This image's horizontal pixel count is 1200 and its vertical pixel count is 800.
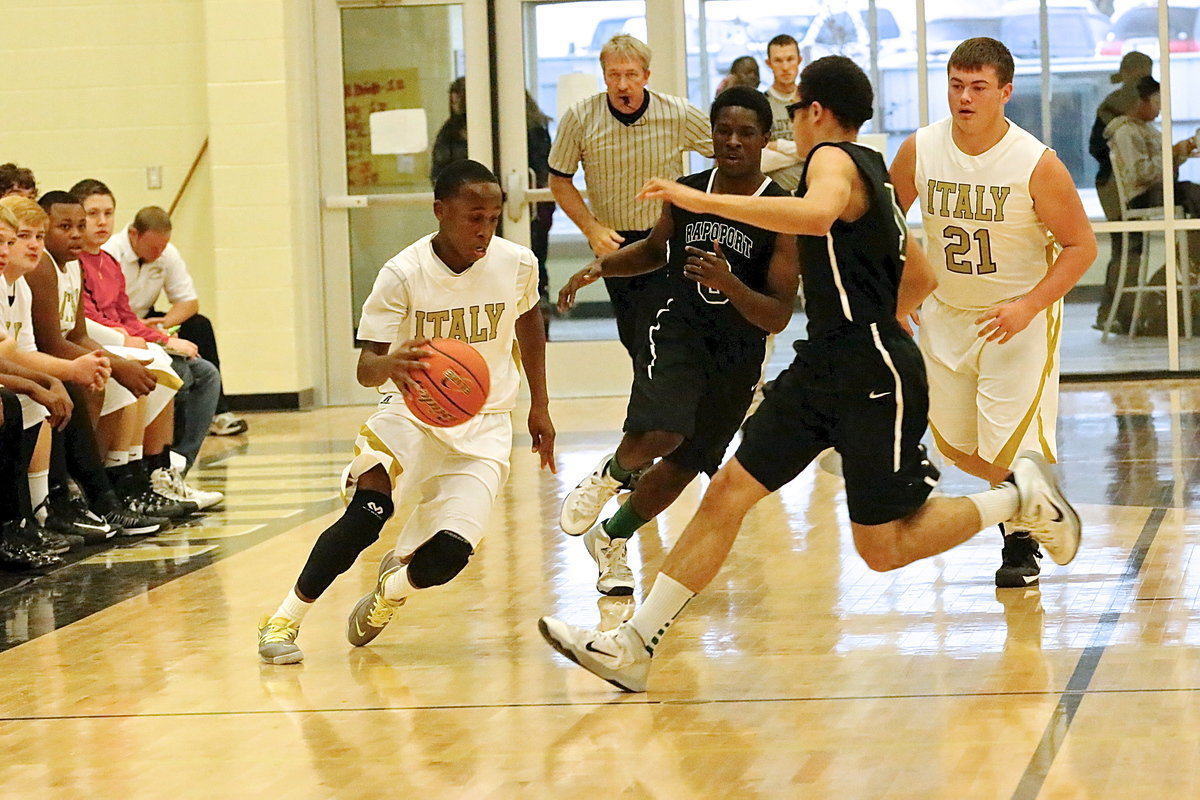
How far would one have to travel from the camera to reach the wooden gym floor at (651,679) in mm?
3064

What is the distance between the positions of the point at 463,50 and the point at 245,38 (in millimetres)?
1350

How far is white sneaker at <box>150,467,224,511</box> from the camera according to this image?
6.64 meters

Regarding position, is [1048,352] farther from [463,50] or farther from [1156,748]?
[463,50]

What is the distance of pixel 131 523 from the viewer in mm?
6207

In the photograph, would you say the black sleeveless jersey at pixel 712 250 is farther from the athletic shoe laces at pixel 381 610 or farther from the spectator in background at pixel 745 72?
the spectator in background at pixel 745 72

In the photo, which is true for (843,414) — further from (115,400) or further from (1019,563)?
(115,400)

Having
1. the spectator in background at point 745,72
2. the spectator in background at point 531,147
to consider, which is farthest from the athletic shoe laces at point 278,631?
the spectator in background at point 531,147

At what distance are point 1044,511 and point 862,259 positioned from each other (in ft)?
2.49

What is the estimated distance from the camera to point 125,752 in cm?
337

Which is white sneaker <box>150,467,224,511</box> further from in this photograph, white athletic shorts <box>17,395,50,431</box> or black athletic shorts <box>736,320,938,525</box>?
black athletic shorts <box>736,320,938,525</box>

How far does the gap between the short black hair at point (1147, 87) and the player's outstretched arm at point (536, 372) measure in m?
6.76

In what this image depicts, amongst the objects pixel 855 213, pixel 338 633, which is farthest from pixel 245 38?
pixel 855 213

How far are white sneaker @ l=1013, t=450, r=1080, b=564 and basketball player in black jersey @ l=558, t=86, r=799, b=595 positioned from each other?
2.59 ft

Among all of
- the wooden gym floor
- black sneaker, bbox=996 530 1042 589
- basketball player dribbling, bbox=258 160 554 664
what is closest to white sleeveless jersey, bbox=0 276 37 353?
the wooden gym floor
